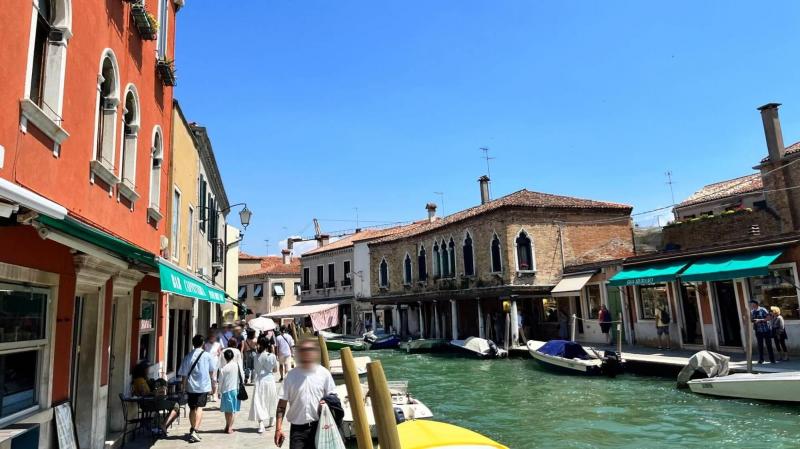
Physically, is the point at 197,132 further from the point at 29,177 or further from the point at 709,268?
the point at 709,268

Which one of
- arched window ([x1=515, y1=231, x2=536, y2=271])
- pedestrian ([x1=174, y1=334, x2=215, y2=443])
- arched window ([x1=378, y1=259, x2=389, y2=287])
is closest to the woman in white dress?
pedestrian ([x1=174, y1=334, x2=215, y2=443])

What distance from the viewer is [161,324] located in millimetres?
10102

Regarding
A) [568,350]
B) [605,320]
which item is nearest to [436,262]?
[605,320]

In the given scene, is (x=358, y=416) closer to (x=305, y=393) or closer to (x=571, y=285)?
(x=305, y=393)

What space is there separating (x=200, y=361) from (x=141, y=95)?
4164 mm

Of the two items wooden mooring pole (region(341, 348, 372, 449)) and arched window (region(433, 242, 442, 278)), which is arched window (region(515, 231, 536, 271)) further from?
wooden mooring pole (region(341, 348, 372, 449))

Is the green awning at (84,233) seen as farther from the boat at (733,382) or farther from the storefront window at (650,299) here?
the storefront window at (650,299)

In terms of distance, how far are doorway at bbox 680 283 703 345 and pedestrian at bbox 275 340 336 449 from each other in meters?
16.2

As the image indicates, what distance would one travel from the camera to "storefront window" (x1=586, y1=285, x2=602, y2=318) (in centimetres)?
2202

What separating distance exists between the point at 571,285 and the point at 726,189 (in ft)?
44.6

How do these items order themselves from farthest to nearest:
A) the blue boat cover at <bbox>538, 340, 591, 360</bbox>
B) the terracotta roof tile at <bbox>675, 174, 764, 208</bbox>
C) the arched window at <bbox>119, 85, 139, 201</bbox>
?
the terracotta roof tile at <bbox>675, 174, 764, 208</bbox> → the blue boat cover at <bbox>538, 340, 591, 360</bbox> → the arched window at <bbox>119, 85, 139, 201</bbox>

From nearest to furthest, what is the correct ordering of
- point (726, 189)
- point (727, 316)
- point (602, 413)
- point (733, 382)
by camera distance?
1. point (602, 413)
2. point (733, 382)
3. point (727, 316)
4. point (726, 189)

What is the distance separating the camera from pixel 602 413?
437 inches

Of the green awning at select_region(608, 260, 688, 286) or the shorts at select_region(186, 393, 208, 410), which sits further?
the green awning at select_region(608, 260, 688, 286)
